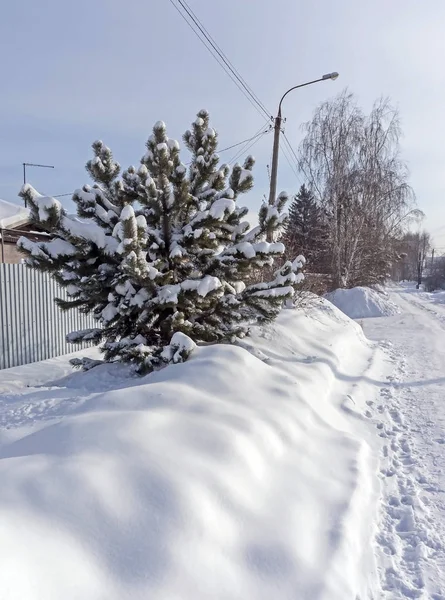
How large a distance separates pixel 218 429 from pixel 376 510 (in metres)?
1.32

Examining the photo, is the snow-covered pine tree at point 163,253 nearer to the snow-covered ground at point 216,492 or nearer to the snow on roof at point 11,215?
the snow-covered ground at point 216,492

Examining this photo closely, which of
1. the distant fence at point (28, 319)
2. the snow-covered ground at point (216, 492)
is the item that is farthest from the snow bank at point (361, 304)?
the snow-covered ground at point (216, 492)

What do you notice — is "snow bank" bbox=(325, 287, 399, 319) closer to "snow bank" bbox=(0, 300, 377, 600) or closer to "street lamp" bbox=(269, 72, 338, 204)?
"street lamp" bbox=(269, 72, 338, 204)

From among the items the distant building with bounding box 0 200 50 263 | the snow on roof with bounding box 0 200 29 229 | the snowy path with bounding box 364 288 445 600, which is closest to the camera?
the snowy path with bounding box 364 288 445 600

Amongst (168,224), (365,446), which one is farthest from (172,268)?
(365,446)

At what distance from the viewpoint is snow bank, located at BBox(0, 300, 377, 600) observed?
1.79m

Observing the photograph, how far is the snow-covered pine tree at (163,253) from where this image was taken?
15.4ft

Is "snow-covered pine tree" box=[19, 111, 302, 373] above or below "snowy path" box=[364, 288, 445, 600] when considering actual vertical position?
above

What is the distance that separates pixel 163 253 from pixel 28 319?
3869 millimetres

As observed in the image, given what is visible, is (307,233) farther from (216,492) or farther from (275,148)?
(216,492)

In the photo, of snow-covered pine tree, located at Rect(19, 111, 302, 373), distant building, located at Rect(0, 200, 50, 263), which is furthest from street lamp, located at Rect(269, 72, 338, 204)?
distant building, located at Rect(0, 200, 50, 263)

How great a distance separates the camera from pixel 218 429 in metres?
3.11

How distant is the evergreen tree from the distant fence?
6.71m

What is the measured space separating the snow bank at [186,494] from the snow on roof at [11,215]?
34.3 ft
